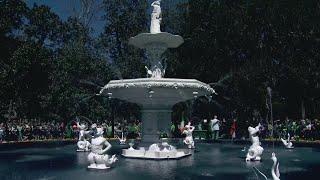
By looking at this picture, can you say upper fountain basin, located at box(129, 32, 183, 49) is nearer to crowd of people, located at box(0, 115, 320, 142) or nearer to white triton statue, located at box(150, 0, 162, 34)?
Answer: white triton statue, located at box(150, 0, 162, 34)

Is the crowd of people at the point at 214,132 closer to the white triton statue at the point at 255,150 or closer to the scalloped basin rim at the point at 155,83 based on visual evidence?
the scalloped basin rim at the point at 155,83

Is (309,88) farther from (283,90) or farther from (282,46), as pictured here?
(282,46)

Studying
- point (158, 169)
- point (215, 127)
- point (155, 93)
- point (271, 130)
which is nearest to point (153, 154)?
point (155, 93)

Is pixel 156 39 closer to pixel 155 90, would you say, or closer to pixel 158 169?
pixel 155 90

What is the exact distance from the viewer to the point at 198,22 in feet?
142

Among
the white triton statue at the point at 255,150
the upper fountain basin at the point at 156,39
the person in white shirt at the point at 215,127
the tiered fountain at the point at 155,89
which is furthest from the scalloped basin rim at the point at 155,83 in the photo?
the person in white shirt at the point at 215,127

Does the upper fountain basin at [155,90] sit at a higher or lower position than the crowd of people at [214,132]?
higher

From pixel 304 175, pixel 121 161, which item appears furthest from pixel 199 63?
pixel 304 175

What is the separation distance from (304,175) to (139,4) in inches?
1358

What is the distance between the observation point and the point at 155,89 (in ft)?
55.0

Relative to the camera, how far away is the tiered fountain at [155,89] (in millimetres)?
16812

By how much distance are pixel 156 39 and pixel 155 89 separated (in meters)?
2.93

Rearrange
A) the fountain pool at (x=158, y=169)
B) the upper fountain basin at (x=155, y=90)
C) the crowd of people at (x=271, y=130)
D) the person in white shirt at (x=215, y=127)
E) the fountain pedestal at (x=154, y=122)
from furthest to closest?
the crowd of people at (x=271, y=130)
the person in white shirt at (x=215, y=127)
the fountain pedestal at (x=154, y=122)
the upper fountain basin at (x=155, y=90)
the fountain pool at (x=158, y=169)

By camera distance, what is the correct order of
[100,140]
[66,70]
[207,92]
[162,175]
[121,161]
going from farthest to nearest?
[66,70]
[207,92]
[121,161]
[100,140]
[162,175]
